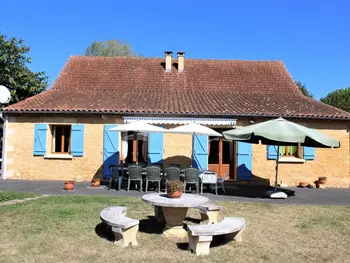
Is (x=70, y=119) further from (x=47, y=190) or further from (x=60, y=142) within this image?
(x=47, y=190)

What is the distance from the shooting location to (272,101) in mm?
16062

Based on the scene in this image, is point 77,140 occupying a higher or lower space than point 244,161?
higher

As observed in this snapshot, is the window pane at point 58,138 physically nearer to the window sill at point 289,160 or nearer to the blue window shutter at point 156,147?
the blue window shutter at point 156,147

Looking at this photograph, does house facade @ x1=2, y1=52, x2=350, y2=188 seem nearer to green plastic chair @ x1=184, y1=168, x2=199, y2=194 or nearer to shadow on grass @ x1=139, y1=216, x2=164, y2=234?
green plastic chair @ x1=184, y1=168, x2=199, y2=194

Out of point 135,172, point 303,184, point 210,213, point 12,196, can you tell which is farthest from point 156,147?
point 210,213

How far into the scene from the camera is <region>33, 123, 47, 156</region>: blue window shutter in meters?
14.1

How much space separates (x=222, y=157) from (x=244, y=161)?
109 cm

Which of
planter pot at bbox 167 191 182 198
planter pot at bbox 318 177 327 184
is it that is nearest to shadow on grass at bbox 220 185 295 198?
planter pot at bbox 318 177 327 184

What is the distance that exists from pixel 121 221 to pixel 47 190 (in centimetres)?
663

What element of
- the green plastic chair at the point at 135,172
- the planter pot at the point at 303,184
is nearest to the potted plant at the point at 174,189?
the green plastic chair at the point at 135,172

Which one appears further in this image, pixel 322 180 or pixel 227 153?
pixel 227 153

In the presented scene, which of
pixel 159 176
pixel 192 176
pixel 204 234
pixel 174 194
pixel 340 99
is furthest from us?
pixel 340 99

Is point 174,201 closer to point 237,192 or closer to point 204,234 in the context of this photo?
point 204,234

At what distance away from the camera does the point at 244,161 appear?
47.1ft
